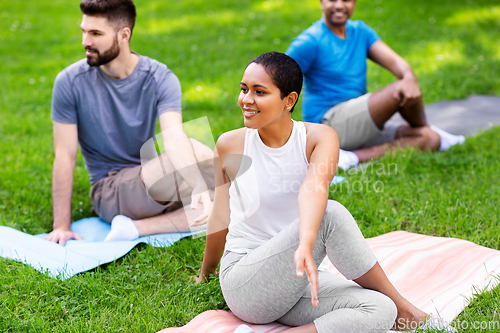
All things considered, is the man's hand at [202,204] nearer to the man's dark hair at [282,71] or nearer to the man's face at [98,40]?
the man's face at [98,40]

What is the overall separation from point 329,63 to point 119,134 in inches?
80.4

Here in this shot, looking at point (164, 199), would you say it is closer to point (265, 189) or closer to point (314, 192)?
point (265, 189)

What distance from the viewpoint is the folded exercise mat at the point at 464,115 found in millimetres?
5270

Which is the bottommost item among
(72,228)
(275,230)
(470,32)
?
(72,228)

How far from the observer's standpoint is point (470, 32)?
8.29 meters

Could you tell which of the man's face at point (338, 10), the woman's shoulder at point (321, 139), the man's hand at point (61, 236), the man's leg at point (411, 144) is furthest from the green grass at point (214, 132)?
the man's face at point (338, 10)

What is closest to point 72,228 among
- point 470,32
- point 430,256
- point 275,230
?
point 275,230

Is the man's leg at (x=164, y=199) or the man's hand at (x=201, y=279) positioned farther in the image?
the man's leg at (x=164, y=199)

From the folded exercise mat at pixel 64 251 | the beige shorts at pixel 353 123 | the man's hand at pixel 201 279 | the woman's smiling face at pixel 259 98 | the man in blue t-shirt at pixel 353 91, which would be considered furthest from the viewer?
the beige shorts at pixel 353 123

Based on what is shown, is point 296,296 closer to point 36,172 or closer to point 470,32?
point 36,172

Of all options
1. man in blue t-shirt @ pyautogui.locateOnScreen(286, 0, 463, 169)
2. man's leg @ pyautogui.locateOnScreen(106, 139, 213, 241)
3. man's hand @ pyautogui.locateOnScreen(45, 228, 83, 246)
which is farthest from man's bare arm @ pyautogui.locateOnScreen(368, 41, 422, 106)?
man's hand @ pyautogui.locateOnScreen(45, 228, 83, 246)

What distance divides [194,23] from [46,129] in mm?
4737

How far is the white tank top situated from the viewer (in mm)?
2277

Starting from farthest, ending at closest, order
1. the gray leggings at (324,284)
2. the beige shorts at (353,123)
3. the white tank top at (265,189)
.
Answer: the beige shorts at (353,123)
the white tank top at (265,189)
the gray leggings at (324,284)
